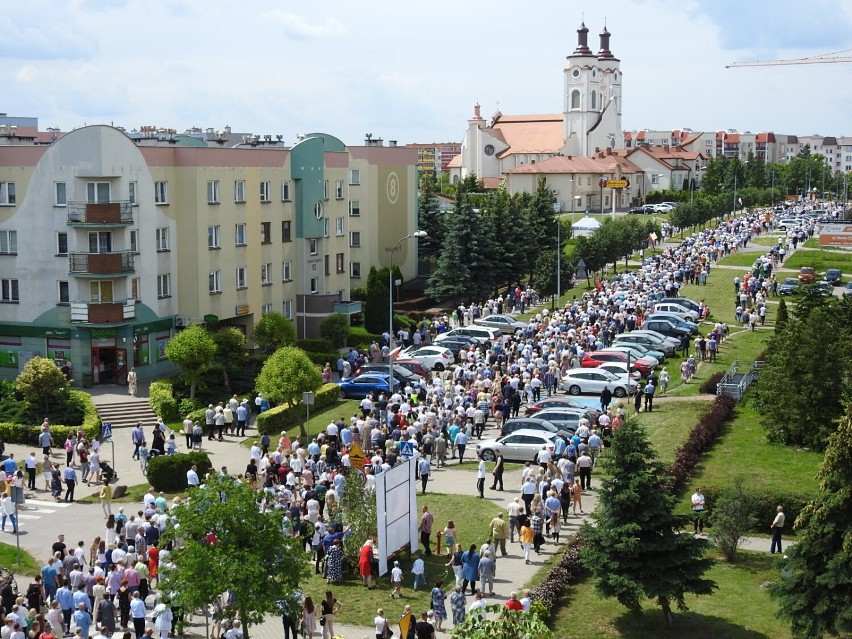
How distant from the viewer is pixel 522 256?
72.9 m

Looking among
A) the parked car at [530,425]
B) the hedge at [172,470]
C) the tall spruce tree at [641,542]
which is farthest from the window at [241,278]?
the tall spruce tree at [641,542]

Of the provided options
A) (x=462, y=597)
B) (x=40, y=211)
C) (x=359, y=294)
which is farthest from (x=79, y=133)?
(x=462, y=597)

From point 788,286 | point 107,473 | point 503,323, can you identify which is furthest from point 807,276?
point 107,473

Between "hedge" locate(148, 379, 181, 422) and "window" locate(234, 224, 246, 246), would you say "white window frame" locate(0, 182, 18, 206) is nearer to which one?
"window" locate(234, 224, 246, 246)

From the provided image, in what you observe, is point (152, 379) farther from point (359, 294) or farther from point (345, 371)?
point (359, 294)

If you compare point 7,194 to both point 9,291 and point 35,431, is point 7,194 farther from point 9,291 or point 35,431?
point 35,431

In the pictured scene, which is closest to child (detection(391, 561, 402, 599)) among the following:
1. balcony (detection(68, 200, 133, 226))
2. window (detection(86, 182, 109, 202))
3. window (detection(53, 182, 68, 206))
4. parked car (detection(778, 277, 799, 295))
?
balcony (detection(68, 200, 133, 226))

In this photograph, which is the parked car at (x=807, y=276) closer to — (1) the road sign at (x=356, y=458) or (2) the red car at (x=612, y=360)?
(2) the red car at (x=612, y=360)

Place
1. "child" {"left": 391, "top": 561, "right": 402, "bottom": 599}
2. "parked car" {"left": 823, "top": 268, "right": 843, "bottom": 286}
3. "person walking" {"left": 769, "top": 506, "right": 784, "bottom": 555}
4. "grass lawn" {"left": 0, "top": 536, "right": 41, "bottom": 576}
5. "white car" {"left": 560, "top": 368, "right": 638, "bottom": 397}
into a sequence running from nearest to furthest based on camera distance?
"child" {"left": 391, "top": 561, "right": 402, "bottom": 599}, "grass lawn" {"left": 0, "top": 536, "right": 41, "bottom": 576}, "person walking" {"left": 769, "top": 506, "right": 784, "bottom": 555}, "white car" {"left": 560, "top": 368, "right": 638, "bottom": 397}, "parked car" {"left": 823, "top": 268, "right": 843, "bottom": 286}

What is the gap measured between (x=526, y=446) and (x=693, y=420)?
7229 mm

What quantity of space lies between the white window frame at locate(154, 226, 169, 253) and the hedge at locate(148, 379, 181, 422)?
332 inches

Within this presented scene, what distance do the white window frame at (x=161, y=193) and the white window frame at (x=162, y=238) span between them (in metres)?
1.16

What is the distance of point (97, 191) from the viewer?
48.3m

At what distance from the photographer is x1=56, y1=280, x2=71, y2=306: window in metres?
48.5
